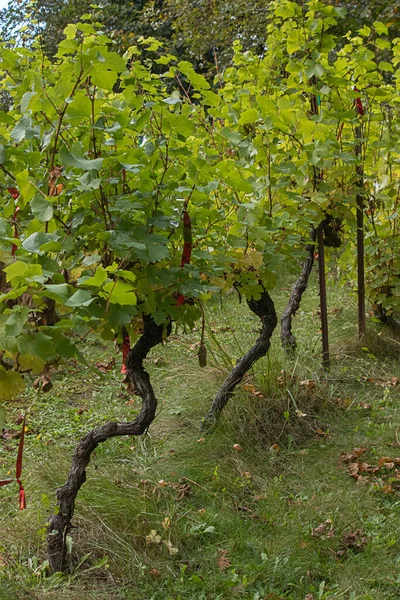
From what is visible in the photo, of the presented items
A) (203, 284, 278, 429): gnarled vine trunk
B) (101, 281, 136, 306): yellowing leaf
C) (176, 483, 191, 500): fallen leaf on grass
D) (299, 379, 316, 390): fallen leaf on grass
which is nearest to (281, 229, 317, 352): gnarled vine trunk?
(299, 379, 316, 390): fallen leaf on grass

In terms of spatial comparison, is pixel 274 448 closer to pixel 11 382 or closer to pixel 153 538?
pixel 153 538

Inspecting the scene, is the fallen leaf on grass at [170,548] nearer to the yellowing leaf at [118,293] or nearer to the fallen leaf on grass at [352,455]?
the fallen leaf on grass at [352,455]

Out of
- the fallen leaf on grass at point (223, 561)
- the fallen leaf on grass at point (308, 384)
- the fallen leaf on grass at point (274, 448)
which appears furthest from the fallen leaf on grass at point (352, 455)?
the fallen leaf on grass at point (223, 561)

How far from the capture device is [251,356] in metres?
4.25

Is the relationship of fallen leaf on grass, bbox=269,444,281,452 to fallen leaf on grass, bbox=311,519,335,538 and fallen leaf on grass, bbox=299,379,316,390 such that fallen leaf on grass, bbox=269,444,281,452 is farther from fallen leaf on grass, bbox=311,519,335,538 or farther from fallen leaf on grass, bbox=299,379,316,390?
fallen leaf on grass, bbox=311,519,335,538

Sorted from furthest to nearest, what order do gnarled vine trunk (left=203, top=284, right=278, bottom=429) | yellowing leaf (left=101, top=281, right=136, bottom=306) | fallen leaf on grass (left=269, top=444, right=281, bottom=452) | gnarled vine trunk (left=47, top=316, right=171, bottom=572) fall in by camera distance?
1. gnarled vine trunk (left=203, top=284, right=278, bottom=429)
2. fallen leaf on grass (left=269, top=444, right=281, bottom=452)
3. gnarled vine trunk (left=47, top=316, right=171, bottom=572)
4. yellowing leaf (left=101, top=281, right=136, bottom=306)

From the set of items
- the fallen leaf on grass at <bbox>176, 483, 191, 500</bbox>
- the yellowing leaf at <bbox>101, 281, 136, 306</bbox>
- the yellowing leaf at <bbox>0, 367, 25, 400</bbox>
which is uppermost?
the yellowing leaf at <bbox>101, 281, 136, 306</bbox>

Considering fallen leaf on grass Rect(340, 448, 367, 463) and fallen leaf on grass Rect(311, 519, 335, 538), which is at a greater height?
fallen leaf on grass Rect(340, 448, 367, 463)

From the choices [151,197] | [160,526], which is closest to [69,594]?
[160,526]

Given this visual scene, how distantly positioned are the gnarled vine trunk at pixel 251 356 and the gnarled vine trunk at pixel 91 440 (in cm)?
118

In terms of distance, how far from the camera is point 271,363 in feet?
14.9

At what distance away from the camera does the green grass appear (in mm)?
2896

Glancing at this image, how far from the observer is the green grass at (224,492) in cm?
290

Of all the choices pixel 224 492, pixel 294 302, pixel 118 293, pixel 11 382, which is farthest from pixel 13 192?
pixel 294 302
